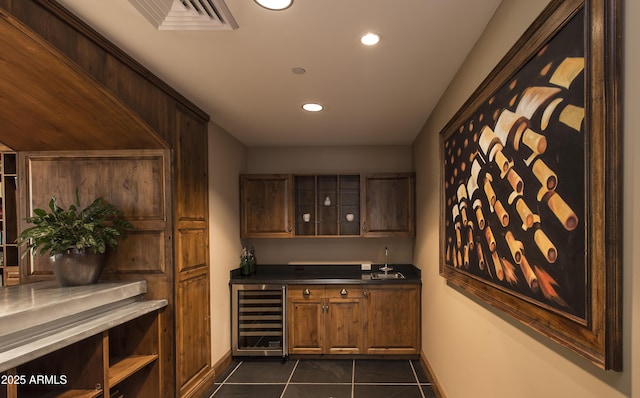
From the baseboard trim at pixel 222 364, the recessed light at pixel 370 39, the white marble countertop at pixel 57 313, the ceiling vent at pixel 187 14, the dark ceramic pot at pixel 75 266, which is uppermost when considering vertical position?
the ceiling vent at pixel 187 14

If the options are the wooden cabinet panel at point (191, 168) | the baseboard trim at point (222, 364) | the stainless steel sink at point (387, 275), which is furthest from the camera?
the stainless steel sink at point (387, 275)

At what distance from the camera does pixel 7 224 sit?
4020 mm

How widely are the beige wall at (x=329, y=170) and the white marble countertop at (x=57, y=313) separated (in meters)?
2.23

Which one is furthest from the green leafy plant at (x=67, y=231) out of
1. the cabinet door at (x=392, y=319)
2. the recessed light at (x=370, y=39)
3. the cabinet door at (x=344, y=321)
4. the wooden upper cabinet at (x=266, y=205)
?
the cabinet door at (x=392, y=319)

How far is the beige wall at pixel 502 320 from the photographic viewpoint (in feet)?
2.83

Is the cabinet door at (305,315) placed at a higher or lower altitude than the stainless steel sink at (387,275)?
lower

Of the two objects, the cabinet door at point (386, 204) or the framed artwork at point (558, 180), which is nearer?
the framed artwork at point (558, 180)

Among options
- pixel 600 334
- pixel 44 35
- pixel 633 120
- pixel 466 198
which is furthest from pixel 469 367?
pixel 44 35

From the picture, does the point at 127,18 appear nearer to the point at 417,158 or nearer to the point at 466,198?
the point at 466,198

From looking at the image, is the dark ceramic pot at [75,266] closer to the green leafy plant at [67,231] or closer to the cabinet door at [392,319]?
the green leafy plant at [67,231]

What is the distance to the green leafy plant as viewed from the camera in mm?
2283

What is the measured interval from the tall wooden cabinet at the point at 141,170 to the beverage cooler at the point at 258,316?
0.67 metres

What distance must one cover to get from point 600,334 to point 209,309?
3.18 m

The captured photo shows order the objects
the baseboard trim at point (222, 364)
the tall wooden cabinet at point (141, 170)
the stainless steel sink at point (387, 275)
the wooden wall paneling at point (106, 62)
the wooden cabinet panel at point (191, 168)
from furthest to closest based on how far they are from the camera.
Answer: the stainless steel sink at point (387, 275) < the baseboard trim at point (222, 364) < the wooden cabinet panel at point (191, 168) < the tall wooden cabinet at point (141, 170) < the wooden wall paneling at point (106, 62)
